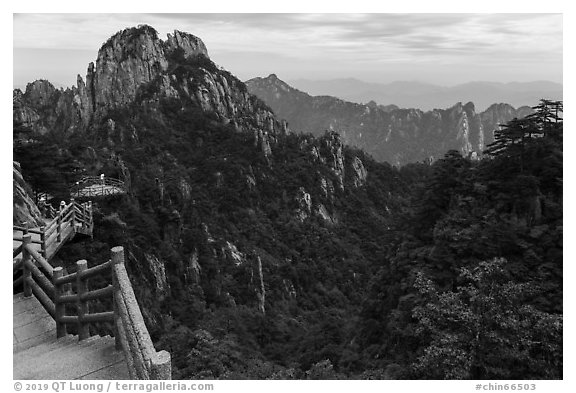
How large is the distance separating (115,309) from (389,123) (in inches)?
7220

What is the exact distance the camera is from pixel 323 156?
6569cm

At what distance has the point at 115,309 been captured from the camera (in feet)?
15.1

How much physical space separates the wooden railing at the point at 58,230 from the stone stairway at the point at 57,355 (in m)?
2.50

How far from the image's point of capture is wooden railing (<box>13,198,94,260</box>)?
8.46m

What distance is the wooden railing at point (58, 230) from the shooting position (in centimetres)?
846

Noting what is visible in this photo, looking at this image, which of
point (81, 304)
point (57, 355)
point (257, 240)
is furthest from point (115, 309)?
point (257, 240)

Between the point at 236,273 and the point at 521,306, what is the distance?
30.4 metres

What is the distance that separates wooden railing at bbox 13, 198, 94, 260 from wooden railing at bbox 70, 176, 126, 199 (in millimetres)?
9714

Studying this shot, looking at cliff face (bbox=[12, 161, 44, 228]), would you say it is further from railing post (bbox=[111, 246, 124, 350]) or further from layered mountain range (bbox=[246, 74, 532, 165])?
layered mountain range (bbox=[246, 74, 532, 165])

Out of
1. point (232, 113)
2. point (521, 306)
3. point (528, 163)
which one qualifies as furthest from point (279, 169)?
point (521, 306)

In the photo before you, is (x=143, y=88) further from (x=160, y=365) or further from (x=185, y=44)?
(x=160, y=365)

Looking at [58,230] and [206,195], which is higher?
[58,230]

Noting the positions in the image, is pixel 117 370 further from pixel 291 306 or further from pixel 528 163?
pixel 291 306

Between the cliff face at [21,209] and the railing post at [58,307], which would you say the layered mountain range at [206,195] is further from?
the railing post at [58,307]
